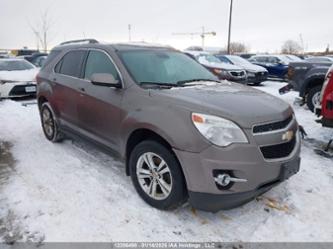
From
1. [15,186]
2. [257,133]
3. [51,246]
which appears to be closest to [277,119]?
[257,133]

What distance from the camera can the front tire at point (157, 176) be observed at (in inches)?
A: 120

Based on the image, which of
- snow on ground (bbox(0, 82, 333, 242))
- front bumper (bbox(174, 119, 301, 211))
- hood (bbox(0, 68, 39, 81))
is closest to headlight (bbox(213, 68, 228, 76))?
hood (bbox(0, 68, 39, 81))

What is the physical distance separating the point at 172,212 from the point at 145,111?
1.12 metres

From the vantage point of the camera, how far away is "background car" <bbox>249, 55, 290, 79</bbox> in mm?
16936

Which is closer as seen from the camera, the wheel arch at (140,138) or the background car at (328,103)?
the wheel arch at (140,138)

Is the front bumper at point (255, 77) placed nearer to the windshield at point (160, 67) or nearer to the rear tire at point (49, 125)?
the windshield at point (160, 67)

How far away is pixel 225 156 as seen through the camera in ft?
9.12

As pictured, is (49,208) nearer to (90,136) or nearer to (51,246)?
(51,246)

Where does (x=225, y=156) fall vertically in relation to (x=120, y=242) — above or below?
above

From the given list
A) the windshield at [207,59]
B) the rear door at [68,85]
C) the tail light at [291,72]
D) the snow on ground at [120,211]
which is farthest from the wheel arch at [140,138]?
the windshield at [207,59]

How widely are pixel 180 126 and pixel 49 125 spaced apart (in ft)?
11.3

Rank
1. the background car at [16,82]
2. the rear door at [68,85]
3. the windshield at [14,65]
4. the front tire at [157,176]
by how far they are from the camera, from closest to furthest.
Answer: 1. the front tire at [157,176]
2. the rear door at [68,85]
3. the background car at [16,82]
4. the windshield at [14,65]

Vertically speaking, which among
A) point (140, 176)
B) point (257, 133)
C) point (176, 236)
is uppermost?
point (257, 133)

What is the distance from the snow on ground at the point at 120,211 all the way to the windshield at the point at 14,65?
7.35 metres
